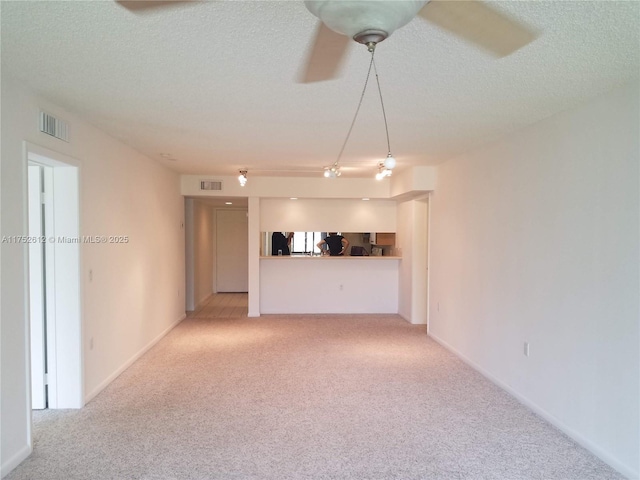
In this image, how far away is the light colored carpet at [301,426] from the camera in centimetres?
Result: 246

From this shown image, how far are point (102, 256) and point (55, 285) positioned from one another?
21.2 inches

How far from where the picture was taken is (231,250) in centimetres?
988

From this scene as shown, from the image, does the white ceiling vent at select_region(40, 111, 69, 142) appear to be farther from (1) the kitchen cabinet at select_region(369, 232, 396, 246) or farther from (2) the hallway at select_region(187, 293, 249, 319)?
(1) the kitchen cabinet at select_region(369, 232, 396, 246)

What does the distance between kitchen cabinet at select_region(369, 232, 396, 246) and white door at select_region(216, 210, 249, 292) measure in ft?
11.9

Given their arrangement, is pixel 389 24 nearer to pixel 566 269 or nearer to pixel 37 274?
pixel 566 269

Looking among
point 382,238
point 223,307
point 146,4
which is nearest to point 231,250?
point 223,307

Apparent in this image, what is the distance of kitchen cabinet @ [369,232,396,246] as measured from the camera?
747 cm

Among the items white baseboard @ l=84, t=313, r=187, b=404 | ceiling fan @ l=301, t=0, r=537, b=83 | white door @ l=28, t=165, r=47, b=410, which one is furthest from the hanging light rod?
white baseboard @ l=84, t=313, r=187, b=404

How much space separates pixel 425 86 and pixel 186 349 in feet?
13.4

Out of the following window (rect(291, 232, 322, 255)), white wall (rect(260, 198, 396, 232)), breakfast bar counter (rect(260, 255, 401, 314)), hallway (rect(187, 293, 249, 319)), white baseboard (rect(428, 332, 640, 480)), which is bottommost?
hallway (rect(187, 293, 249, 319))

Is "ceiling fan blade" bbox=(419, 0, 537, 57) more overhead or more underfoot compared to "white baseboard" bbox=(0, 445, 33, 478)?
more overhead

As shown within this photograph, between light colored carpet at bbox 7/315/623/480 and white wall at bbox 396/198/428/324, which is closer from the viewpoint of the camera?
light colored carpet at bbox 7/315/623/480

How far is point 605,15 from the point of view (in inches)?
67.0

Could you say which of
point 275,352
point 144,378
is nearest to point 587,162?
point 275,352
